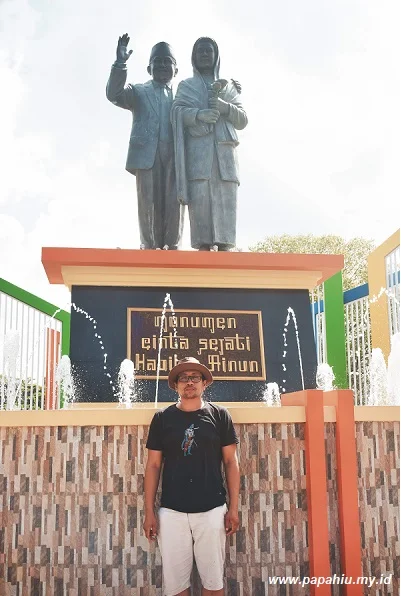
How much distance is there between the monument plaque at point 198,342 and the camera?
5906mm

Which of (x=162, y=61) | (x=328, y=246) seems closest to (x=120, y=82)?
(x=162, y=61)

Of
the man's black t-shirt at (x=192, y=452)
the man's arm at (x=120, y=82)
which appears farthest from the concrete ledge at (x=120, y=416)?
the man's arm at (x=120, y=82)

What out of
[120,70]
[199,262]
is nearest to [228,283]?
[199,262]

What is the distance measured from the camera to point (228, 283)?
6375mm

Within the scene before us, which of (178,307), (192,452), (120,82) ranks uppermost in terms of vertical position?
(120,82)

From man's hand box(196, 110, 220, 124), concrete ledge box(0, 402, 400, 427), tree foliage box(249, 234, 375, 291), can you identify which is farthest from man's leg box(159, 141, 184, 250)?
tree foliage box(249, 234, 375, 291)

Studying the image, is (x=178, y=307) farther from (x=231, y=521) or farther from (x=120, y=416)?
(x=231, y=521)

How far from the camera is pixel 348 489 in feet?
11.3

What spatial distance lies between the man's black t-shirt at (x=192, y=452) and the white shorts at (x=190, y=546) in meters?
0.04

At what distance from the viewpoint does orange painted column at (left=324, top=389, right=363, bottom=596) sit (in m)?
3.35

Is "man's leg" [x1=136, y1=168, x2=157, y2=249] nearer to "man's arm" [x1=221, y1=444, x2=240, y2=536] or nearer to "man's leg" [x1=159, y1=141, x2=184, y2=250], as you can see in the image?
"man's leg" [x1=159, y1=141, x2=184, y2=250]

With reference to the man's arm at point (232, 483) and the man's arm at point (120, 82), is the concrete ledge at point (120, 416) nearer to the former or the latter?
the man's arm at point (232, 483)

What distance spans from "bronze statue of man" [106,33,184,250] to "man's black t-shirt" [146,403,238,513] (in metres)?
3.79

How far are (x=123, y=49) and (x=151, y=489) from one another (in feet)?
15.7
